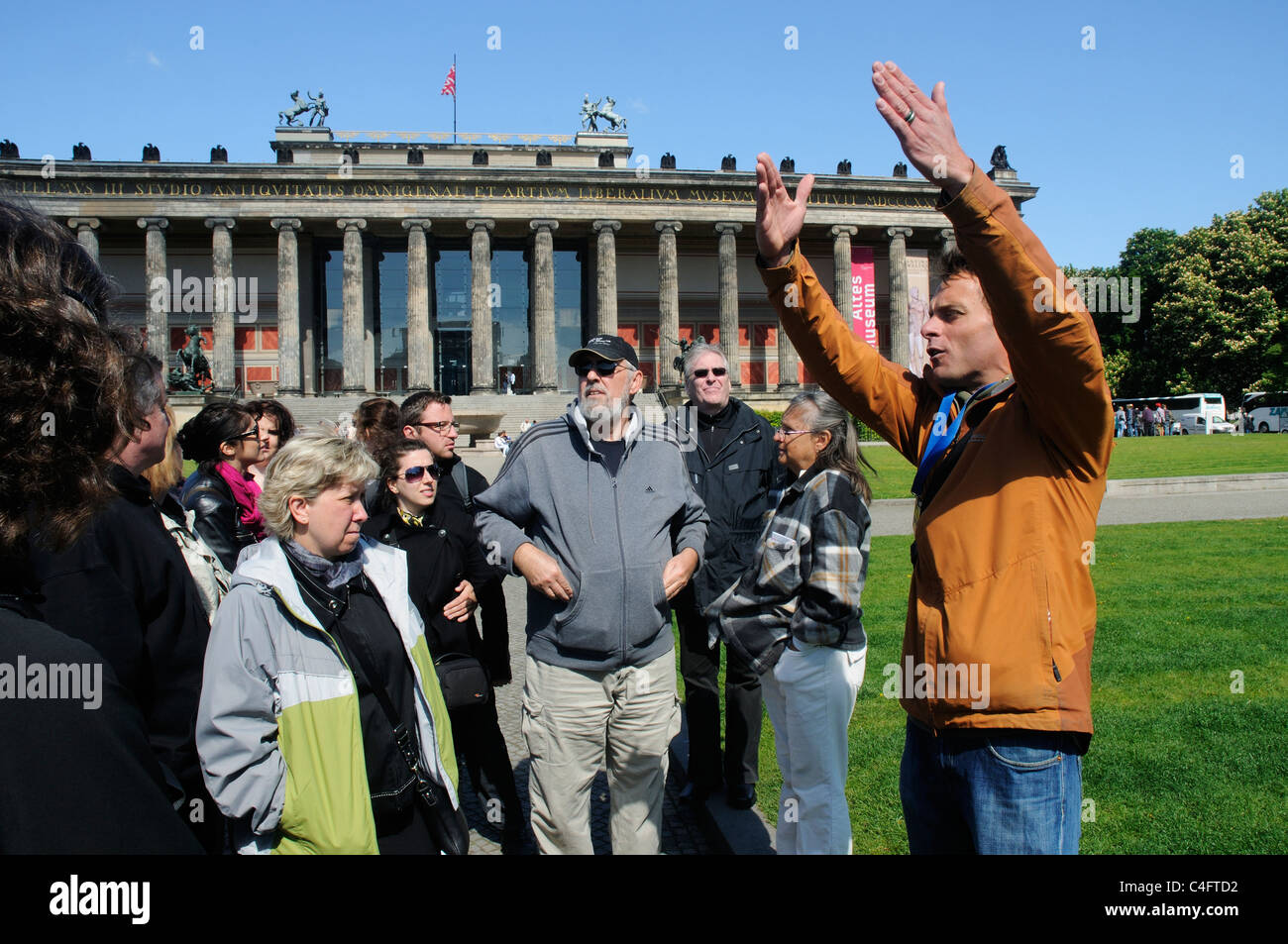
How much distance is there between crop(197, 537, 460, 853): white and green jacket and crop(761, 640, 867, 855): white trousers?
1.81 metres

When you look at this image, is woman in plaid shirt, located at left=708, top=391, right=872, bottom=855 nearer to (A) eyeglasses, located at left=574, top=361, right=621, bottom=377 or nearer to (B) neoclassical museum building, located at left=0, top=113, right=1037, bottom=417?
(A) eyeglasses, located at left=574, top=361, right=621, bottom=377

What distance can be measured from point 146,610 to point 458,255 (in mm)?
49676

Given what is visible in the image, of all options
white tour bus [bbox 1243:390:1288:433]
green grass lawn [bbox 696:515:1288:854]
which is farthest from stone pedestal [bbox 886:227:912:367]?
green grass lawn [bbox 696:515:1288:854]

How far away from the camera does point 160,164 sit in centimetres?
4303

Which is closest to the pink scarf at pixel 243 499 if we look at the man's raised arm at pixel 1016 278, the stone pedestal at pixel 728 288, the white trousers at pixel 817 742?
the white trousers at pixel 817 742

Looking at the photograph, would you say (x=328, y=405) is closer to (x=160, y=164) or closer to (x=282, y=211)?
(x=282, y=211)

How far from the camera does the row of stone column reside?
145 feet

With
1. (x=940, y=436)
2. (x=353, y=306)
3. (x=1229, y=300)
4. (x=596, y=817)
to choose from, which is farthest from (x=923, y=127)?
(x=1229, y=300)

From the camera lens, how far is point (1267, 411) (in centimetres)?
4650

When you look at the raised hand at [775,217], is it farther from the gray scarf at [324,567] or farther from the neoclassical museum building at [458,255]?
the neoclassical museum building at [458,255]

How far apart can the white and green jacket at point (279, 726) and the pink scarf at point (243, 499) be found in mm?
2388

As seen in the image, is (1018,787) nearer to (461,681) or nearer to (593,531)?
(593,531)
